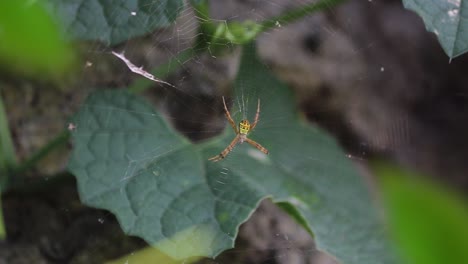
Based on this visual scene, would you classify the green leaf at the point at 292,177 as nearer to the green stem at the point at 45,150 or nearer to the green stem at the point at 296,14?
the green stem at the point at 296,14

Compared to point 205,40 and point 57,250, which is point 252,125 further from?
point 57,250

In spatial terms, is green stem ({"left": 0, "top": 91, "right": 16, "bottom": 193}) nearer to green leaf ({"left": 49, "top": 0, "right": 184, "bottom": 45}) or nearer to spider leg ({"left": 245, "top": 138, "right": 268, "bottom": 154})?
green leaf ({"left": 49, "top": 0, "right": 184, "bottom": 45})

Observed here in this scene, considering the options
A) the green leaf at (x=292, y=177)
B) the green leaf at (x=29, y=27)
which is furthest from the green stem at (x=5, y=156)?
the green leaf at (x=29, y=27)

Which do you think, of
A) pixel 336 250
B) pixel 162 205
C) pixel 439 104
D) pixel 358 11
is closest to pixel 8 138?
pixel 162 205

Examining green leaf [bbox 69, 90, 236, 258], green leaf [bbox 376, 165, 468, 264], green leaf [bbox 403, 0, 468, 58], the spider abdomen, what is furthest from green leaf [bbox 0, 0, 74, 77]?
the spider abdomen

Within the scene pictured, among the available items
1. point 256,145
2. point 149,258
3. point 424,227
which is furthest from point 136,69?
point 424,227

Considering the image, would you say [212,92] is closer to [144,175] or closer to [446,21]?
[144,175]
